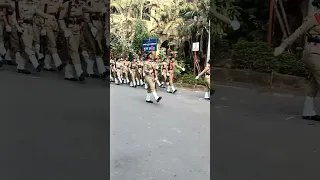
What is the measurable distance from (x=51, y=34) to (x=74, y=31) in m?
0.30

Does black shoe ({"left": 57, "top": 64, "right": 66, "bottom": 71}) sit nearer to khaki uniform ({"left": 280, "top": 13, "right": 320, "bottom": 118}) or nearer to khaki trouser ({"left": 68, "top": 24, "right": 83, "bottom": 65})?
khaki trouser ({"left": 68, "top": 24, "right": 83, "bottom": 65})

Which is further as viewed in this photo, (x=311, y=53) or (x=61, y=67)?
(x=61, y=67)

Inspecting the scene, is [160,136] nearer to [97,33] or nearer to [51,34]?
[97,33]

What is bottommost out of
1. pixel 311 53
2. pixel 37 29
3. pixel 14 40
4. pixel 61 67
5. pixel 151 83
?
pixel 151 83

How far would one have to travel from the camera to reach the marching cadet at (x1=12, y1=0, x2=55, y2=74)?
3.43 metres

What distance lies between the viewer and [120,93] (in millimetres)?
3066

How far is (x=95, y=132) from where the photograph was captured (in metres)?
2.57

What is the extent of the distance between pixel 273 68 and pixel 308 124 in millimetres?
1025

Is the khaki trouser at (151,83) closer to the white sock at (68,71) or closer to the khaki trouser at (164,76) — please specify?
the khaki trouser at (164,76)

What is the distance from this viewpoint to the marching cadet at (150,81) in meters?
2.88

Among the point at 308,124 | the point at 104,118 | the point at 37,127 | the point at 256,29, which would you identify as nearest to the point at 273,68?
the point at 256,29

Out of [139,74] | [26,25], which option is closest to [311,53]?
[139,74]

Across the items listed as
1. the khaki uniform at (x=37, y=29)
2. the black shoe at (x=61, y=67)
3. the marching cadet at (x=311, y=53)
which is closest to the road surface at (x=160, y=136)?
the black shoe at (x=61, y=67)

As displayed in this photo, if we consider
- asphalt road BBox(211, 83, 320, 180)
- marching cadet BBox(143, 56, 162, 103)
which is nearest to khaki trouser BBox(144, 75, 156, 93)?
marching cadet BBox(143, 56, 162, 103)
